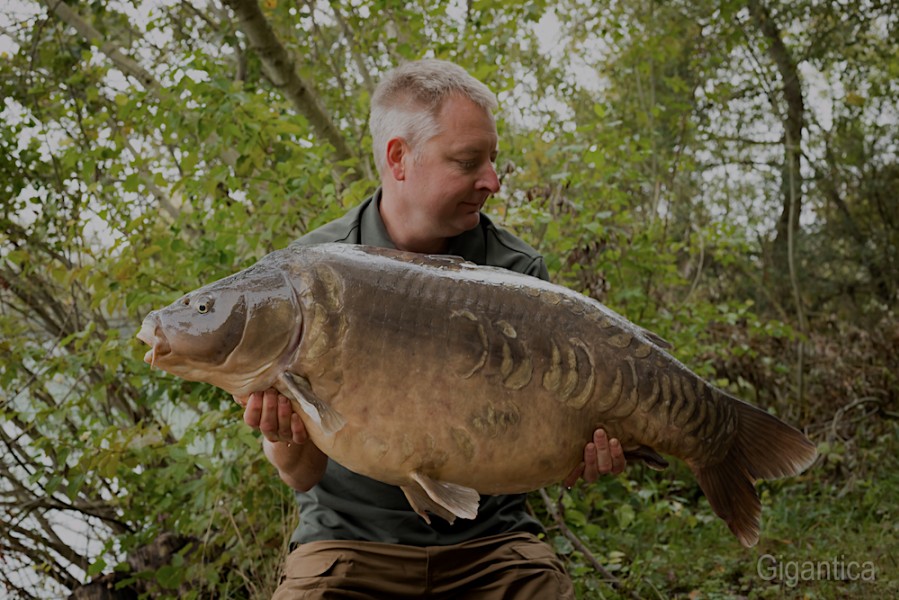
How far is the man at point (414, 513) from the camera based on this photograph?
2533 mm

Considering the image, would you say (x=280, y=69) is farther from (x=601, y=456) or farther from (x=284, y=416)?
(x=601, y=456)

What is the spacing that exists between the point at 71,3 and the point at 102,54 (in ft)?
1.32

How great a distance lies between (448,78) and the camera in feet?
8.66

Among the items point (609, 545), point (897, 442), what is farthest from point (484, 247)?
point (897, 442)

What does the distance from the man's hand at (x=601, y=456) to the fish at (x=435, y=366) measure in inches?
0.8


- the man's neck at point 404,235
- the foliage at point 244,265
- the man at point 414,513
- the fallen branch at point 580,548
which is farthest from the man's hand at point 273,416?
the fallen branch at point 580,548

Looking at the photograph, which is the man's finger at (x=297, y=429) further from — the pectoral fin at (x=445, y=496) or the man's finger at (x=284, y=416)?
the pectoral fin at (x=445, y=496)

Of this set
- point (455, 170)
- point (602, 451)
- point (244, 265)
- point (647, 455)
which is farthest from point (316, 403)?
point (244, 265)

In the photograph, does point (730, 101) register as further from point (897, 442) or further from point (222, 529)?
point (222, 529)

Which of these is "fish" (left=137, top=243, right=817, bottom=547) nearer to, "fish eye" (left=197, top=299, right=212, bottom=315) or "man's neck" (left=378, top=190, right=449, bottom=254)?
"fish eye" (left=197, top=299, right=212, bottom=315)

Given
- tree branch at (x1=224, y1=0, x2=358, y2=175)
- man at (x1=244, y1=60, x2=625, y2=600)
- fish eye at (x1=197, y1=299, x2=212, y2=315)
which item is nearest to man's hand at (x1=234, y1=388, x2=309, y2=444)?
fish eye at (x1=197, y1=299, x2=212, y2=315)

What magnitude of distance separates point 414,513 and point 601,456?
26.7 inches

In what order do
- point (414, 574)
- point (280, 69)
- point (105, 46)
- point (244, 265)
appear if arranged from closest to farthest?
1. point (414, 574)
2. point (244, 265)
3. point (280, 69)
4. point (105, 46)

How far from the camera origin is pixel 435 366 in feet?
6.26
